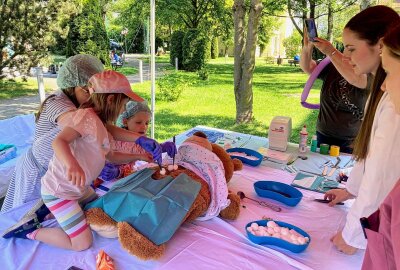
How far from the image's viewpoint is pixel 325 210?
59.1 inches

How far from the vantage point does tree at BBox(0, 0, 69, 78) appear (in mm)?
6293

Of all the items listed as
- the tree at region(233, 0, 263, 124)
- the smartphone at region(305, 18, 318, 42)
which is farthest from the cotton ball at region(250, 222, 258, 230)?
the tree at region(233, 0, 263, 124)

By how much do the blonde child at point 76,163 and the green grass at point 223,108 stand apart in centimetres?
288

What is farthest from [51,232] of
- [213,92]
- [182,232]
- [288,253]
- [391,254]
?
[213,92]

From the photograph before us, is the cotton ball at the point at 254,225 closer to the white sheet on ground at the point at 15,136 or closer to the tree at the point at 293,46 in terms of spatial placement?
the white sheet on ground at the point at 15,136

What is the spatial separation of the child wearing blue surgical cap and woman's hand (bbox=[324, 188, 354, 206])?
0.77m

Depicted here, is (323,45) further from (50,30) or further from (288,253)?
(50,30)

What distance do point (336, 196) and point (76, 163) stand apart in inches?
45.6

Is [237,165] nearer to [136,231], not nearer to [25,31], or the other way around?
[136,231]

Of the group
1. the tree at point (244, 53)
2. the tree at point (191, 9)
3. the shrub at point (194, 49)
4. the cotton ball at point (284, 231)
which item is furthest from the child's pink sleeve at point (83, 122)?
the tree at point (191, 9)

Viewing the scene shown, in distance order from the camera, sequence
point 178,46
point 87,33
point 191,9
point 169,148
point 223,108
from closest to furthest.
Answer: point 169,148, point 223,108, point 87,33, point 178,46, point 191,9

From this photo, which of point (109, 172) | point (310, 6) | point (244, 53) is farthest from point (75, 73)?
point (310, 6)

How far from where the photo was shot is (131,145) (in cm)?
185

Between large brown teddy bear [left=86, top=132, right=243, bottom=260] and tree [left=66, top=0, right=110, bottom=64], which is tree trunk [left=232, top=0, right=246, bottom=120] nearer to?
large brown teddy bear [left=86, top=132, right=243, bottom=260]
